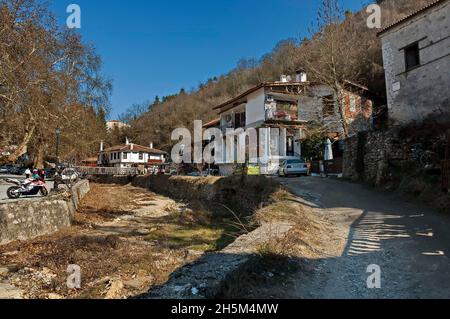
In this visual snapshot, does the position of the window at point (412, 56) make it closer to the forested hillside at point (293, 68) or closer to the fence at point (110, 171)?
the forested hillside at point (293, 68)

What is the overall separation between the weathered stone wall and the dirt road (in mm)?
3037

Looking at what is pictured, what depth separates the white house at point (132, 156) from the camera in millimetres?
62938

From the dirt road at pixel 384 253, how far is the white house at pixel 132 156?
187ft

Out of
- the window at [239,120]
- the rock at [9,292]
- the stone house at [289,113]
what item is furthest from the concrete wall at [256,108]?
the rock at [9,292]

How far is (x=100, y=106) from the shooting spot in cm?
3272

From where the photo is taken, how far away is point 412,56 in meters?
16.6

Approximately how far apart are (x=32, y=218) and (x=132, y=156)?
177 ft

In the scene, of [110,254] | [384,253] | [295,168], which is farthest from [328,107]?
[110,254]

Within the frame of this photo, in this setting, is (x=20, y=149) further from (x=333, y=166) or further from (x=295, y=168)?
(x=333, y=166)

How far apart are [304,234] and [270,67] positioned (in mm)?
57438

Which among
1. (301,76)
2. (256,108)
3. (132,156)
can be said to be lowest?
(132,156)

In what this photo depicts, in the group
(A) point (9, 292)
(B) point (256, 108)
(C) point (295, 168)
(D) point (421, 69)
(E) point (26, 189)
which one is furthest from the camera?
(B) point (256, 108)

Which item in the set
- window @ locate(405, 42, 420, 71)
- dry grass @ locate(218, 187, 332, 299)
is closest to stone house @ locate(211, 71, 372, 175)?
window @ locate(405, 42, 420, 71)
